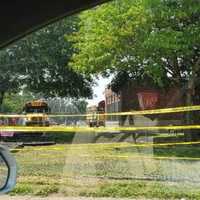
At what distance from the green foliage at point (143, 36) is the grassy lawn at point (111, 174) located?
5489mm

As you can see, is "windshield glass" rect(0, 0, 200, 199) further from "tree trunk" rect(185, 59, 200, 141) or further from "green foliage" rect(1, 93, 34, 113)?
"green foliage" rect(1, 93, 34, 113)

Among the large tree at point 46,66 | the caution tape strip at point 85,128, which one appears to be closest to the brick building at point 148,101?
the caution tape strip at point 85,128

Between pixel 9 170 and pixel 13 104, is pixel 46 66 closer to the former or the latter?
pixel 13 104

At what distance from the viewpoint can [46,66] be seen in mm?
28516

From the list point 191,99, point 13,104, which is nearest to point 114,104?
point 191,99

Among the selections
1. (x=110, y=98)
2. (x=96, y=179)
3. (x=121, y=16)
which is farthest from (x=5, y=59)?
(x=96, y=179)

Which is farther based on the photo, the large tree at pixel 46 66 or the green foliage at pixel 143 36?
the large tree at pixel 46 66

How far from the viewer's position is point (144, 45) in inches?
814

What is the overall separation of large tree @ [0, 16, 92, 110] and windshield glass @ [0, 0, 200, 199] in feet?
0.16

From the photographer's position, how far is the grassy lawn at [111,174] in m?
9.29

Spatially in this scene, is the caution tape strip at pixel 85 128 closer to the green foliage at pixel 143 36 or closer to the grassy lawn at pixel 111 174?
the green foliage at pixel 143 36

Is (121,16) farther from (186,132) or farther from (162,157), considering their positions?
(162,157)

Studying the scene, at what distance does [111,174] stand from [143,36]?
1037 cm

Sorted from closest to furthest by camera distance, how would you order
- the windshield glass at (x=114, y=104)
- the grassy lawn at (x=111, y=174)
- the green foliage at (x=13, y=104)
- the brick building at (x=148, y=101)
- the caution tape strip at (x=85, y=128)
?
the grassy lawn at (x=111, y=174), the windshield glass at (x=114, y=104), the caution tape strip at (x=85, y=128), the brick building at (x=148, y=101), the green foliage at (x=13, y=104)
